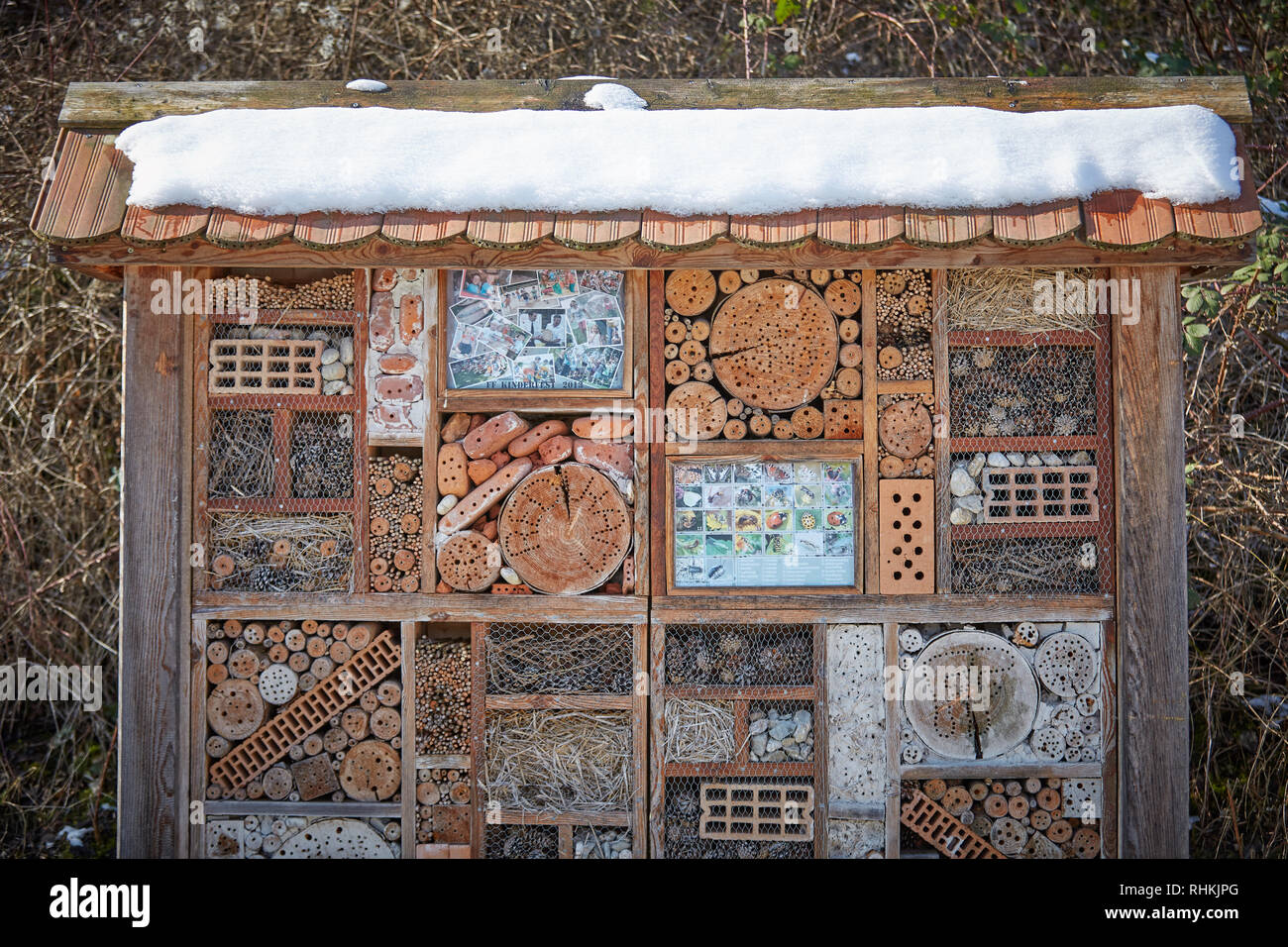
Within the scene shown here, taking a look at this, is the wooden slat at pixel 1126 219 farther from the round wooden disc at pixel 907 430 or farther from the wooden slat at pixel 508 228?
the wooden slat at pixel 508 228

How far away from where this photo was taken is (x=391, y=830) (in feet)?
14.5

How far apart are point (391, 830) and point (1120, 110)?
452cm

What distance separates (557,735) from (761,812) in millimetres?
985

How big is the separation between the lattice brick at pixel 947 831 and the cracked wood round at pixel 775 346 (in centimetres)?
190

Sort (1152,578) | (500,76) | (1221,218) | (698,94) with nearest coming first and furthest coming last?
(1221,218), (1152,578), (698,94), (500,76)

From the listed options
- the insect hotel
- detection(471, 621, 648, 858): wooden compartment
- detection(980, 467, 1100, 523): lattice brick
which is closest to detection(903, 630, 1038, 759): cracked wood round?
the insect hotel

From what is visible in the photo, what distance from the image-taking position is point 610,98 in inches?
176

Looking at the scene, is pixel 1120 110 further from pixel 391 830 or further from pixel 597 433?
pixel 391 830

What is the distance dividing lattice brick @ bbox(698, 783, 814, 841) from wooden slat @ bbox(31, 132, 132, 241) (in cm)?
352

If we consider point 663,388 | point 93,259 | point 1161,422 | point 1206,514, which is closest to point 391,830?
point 663,388

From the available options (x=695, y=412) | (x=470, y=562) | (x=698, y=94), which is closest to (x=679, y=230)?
(x=695, y=412)

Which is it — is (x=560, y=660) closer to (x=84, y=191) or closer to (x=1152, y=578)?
(x=1152, y=578)

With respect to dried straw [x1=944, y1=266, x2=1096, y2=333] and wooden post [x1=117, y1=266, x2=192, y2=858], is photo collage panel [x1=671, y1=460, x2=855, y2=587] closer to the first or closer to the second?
dried straw [x1=944, y1=266, x2=1096, y2=333]

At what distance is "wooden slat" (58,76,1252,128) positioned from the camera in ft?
14.3
